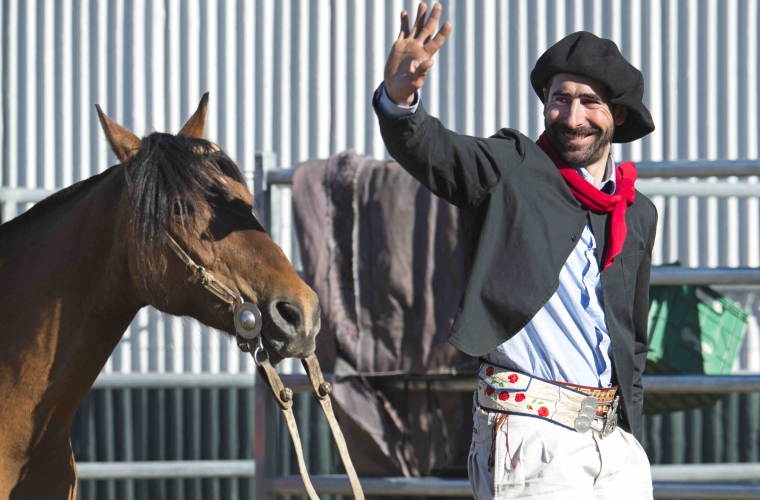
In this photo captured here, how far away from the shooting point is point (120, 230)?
6.92 feet

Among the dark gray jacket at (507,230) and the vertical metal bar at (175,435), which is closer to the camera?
the dark gray jacket at (507,230)

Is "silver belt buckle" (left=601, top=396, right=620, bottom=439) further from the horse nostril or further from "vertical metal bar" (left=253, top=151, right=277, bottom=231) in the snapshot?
"vertical metal bar" (left=253, top=151, right=277, bottom=231)

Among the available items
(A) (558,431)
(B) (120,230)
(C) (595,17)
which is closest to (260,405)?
(B) (120,230)

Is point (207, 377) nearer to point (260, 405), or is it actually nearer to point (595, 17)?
point (260, 405)

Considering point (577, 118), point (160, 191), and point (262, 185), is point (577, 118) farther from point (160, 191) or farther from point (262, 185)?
point (262, 185)

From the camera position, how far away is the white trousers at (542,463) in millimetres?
1896

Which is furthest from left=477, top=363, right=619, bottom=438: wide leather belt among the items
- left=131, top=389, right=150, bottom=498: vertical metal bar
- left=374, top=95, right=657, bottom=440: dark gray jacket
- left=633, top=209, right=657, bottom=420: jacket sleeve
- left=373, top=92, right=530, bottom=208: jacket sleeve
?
left=131, top=389, right=150, bottom=498: vertical metal bar

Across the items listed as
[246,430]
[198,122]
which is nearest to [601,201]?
[198,122]

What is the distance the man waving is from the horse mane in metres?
0.56

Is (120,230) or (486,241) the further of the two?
(120,230)

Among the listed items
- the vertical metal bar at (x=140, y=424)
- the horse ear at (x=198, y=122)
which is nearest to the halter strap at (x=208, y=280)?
the horse ear at (x=198, y=122)

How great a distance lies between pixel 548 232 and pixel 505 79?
3.27 metres

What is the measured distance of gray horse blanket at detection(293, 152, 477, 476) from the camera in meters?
2.86

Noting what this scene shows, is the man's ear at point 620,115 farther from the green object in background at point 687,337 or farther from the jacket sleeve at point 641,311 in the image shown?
the green object in background at point 687,337
